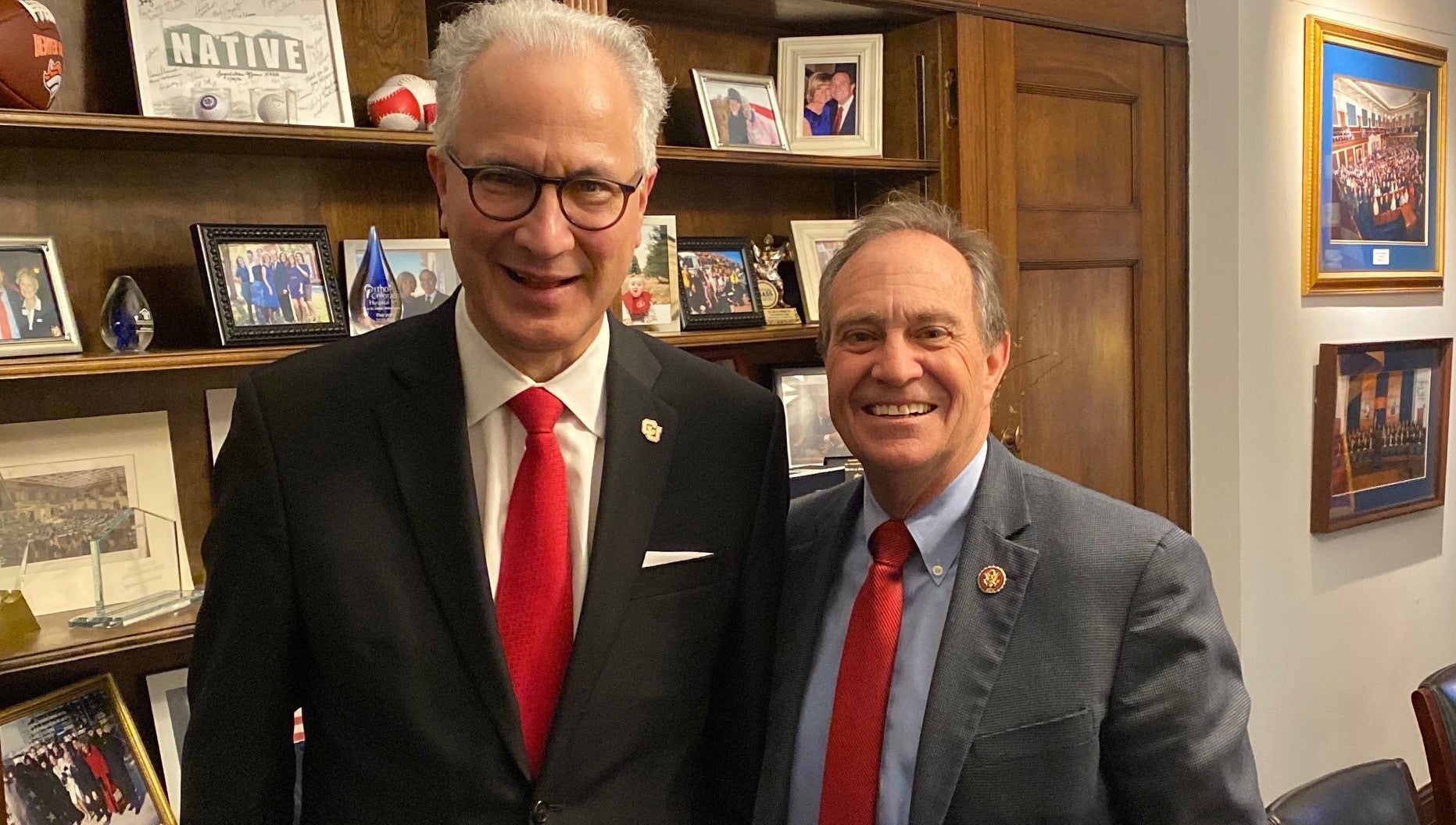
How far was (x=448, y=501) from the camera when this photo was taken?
4.09ft

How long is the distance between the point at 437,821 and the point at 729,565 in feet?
1.42

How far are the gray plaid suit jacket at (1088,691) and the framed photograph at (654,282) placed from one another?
1.28 meters

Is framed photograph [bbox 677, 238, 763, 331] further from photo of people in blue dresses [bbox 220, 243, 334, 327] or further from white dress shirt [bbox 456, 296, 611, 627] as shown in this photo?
white dress shirt [bbox 456, 296, 611, 627]

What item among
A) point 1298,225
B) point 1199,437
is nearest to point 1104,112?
point 1298,225

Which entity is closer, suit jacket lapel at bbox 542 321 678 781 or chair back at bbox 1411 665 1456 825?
suit jacket lapel at bbox 542 321 678 781

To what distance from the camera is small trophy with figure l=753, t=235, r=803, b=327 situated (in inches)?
110

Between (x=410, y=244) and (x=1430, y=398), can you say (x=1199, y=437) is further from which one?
(x=410, y=244)

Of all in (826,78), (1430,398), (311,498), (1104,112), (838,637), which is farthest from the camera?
(1430,398)

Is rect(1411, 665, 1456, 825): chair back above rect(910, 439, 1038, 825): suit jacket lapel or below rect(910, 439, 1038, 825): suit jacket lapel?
below

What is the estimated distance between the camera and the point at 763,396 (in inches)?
59.7

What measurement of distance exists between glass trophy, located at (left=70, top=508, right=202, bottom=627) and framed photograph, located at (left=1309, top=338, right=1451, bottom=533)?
304 centimetres

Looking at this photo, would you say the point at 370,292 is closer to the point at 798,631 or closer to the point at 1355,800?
the point at 798,631

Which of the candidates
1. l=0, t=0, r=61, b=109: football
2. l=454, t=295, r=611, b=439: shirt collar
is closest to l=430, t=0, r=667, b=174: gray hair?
l=454, t=295, r=611, b=439: shirt collar

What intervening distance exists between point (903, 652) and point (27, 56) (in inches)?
63.7
